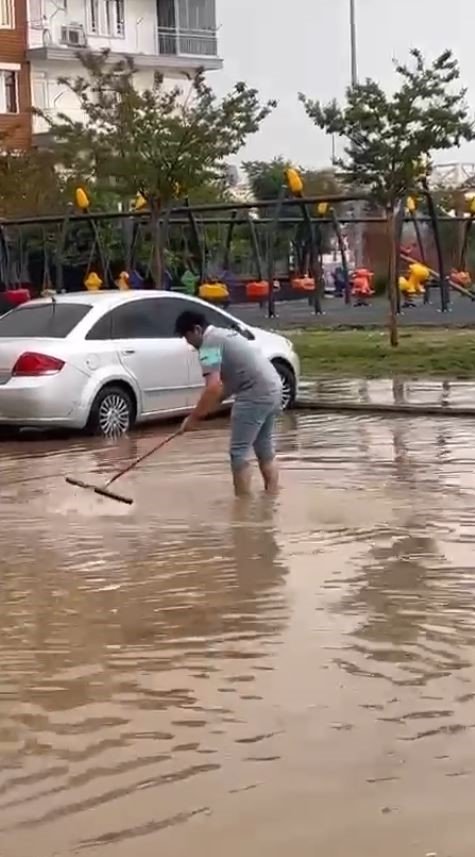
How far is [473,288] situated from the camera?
37.1 meters

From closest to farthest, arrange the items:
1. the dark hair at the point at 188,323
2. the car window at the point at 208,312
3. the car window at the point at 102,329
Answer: the dark hair at the point at 188,323 < the car window at the point at 102,329 < the car window at the point at 208,312

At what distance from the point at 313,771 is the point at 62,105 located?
55609 millimetres

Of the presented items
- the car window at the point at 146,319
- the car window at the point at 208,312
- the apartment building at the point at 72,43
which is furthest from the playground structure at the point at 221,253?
the apartment building at the point at 72,43

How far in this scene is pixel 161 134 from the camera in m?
25.6

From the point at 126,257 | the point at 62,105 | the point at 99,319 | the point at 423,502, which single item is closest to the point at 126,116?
the point at 126,257

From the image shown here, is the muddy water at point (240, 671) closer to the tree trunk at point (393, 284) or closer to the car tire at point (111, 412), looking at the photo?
the car tire at point (111, 412)

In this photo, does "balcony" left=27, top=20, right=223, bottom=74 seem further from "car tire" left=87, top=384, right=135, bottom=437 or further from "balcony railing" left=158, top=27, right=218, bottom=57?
"car tire" left=87, top=384, right=135, bottom=437

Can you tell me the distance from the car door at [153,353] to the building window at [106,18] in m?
Answer: 46.2

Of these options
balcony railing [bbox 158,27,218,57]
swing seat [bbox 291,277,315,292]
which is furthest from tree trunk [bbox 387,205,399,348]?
balcony railing [bbox 158,27,218,57]

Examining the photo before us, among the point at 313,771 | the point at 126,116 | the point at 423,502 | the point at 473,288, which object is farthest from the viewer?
the point at 473,288

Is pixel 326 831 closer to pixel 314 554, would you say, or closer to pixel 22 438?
pixel 314 554

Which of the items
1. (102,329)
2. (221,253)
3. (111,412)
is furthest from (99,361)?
(221,253)

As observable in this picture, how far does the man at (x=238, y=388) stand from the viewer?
11.0 metres

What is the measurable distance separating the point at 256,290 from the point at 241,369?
23.6 meters
